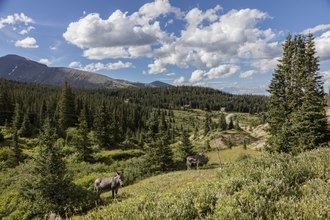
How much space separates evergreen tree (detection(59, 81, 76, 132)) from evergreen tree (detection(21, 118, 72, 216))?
57800mm

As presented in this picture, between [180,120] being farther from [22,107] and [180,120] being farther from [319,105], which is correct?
[319,105]

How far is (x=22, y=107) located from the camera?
85.7 meters

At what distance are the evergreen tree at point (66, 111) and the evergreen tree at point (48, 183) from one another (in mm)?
57800

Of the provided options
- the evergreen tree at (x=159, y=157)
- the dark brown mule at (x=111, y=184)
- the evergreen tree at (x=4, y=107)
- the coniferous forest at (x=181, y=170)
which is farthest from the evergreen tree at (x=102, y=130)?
the dark brown mule at (x=111, y=184)

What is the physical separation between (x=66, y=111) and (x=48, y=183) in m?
65.1

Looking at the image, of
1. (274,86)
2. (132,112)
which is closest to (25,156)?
(274,86)

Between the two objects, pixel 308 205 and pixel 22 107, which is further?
pixel 22 107

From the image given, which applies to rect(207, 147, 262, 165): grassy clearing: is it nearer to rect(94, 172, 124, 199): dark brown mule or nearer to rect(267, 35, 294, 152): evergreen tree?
rect(267, 35, 294, 152): evergreen tree

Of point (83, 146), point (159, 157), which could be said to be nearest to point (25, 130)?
point (83, 146)

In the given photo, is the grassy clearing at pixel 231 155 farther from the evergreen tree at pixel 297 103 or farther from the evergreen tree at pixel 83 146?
the evergreen tree at pixel 83 146

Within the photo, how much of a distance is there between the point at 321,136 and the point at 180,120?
149622 millimetres

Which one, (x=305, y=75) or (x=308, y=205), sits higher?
(x=305, y=75)

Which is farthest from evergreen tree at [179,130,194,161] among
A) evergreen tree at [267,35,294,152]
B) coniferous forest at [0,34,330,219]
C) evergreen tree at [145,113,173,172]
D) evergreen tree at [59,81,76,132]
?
evergreen tree at [59,81,76,132]

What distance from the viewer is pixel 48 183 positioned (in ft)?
54.0
